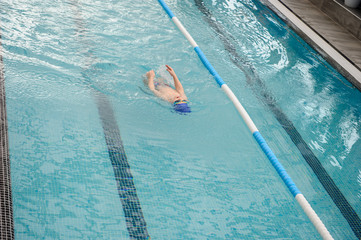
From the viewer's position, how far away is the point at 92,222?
263cm

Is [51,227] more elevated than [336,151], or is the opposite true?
[336,151]

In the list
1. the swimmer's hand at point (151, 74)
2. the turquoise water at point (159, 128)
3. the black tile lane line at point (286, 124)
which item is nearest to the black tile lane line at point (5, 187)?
the turquoise water at point (159, 128)

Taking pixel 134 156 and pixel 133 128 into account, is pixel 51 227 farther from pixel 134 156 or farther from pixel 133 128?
pixel 133 128

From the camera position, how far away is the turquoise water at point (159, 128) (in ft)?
9.14

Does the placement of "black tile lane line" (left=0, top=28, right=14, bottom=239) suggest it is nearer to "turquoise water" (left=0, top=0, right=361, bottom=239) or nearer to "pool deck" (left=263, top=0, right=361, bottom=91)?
"turquoise water" (left=0, top=0, right=361, bottom=239)

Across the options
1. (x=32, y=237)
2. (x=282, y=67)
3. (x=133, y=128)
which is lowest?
(x=32, y=237)

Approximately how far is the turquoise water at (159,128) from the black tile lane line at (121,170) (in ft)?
0.14

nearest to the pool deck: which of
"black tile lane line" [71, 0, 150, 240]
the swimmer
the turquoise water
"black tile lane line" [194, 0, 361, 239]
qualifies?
the turquoise water

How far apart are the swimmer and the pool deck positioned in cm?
250

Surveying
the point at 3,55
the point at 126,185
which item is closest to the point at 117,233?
the point at 126,185

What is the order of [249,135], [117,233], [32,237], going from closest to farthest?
[32,237], [117,233], [249,135]

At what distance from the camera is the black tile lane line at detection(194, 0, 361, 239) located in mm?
3207

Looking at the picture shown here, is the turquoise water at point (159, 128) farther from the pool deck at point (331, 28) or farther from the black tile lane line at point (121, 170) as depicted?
the pool deck at point (331, 28)

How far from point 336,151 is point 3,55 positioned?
369 cm
